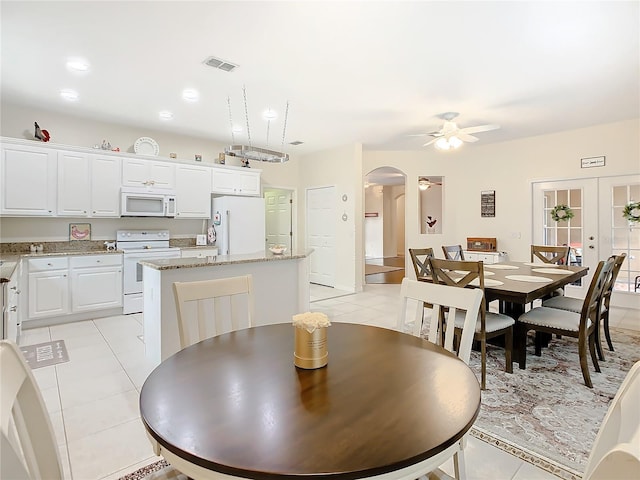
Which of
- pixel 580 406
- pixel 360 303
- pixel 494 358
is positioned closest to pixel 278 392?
pixel 580 406

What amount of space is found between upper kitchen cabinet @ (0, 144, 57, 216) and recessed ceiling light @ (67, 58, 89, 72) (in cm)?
152

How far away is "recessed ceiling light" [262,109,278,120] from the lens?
15.1 ft

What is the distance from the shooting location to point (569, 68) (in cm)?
338

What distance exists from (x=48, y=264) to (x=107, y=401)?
2626 millimetres

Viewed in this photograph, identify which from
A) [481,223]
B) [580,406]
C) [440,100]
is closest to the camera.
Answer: [580,406]

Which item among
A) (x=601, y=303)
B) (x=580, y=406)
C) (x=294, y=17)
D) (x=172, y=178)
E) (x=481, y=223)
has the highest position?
(x=294, y=17)

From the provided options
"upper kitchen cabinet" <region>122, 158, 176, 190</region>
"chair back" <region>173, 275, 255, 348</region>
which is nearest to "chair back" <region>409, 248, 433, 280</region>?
"chair back" <region>173, 275, 255, 348</region>

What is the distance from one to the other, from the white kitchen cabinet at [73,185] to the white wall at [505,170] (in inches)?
184

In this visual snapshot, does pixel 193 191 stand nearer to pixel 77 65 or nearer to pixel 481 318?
pixel 77 65

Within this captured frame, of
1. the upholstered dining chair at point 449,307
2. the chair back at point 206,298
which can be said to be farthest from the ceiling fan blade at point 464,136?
the chair back at point 206,298

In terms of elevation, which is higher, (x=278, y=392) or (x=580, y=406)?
(x=278, y=392)

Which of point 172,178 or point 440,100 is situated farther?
point 172,178

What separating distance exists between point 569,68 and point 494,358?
287cm

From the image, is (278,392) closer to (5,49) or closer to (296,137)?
(5,49)
